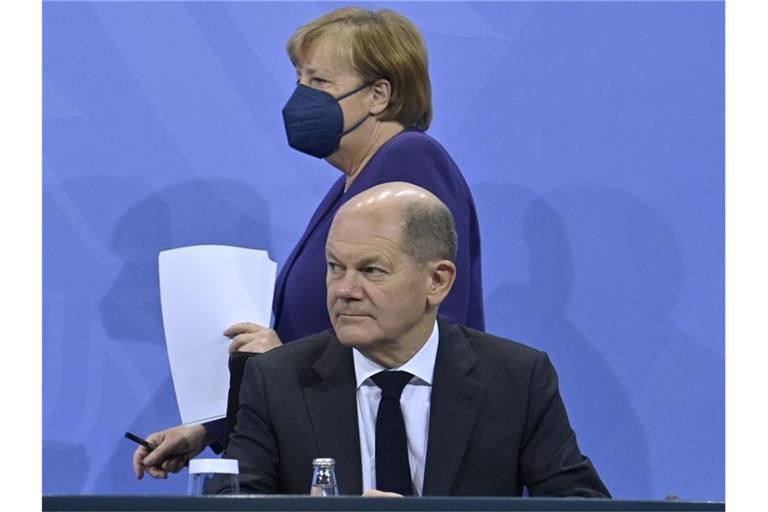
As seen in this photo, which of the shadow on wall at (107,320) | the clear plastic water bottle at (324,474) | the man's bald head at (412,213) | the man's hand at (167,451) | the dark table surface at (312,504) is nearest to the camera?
the dark table surface at (312,504)

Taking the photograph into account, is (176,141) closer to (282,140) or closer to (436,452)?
(282,140)

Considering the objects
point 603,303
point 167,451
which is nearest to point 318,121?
point 167,451

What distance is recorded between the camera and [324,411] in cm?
209

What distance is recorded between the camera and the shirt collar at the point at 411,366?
2141 millimetres

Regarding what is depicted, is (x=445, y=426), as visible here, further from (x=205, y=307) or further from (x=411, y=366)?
(x=205, y=307)

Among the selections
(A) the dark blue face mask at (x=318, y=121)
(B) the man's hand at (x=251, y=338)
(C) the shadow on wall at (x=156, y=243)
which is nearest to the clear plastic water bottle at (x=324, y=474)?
(B) the man's hand at (x=251, y=338)

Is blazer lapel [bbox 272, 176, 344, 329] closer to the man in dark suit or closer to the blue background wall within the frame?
the man in dark suit

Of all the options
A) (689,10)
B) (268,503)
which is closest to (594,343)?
(689,10)

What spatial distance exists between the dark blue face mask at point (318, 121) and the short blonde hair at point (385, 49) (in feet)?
0.16

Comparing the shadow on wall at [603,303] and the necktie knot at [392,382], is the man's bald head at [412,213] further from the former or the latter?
the shadow on wall at [603,303]

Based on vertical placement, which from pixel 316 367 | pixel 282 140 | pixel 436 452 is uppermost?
pixel 282 140

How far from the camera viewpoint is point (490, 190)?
332cm

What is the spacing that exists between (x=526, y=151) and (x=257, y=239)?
682mm

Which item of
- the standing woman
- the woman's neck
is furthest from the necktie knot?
the woman's neck
